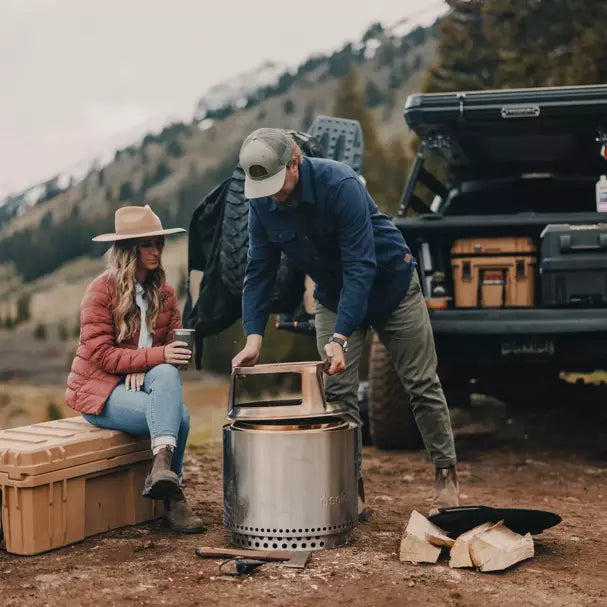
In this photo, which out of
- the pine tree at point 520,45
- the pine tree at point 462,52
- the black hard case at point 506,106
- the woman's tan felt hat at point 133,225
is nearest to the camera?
the woman's tan felt hat at point 133,225

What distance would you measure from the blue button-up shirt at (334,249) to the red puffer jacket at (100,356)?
0.53m

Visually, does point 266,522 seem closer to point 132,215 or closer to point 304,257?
point 304,257

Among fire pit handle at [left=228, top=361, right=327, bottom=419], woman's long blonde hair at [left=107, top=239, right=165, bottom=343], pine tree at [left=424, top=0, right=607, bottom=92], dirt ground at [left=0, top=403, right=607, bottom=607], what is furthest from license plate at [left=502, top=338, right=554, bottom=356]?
pine tree at [left=424, top=0, right=607, bottom=92]

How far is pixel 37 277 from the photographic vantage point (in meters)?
97.4

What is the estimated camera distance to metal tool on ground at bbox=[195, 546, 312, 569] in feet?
13.1

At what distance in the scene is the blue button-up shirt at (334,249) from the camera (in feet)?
14.2

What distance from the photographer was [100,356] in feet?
15.1

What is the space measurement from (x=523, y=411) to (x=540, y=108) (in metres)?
3.67

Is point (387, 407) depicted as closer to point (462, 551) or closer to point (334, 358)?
point (334, 358)

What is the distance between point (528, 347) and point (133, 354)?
2.57m

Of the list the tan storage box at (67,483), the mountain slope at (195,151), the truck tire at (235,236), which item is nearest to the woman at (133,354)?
the tan storage box at (67,483)

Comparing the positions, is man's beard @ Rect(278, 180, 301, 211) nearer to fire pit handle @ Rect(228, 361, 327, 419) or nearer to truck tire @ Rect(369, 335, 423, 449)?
fire pit handle @ Rect(228, 361, 327, 419)

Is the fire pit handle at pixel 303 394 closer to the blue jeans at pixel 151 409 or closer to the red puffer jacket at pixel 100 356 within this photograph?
the blue jeans at pixel 151 409

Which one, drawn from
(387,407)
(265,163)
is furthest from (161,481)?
(387,407)
